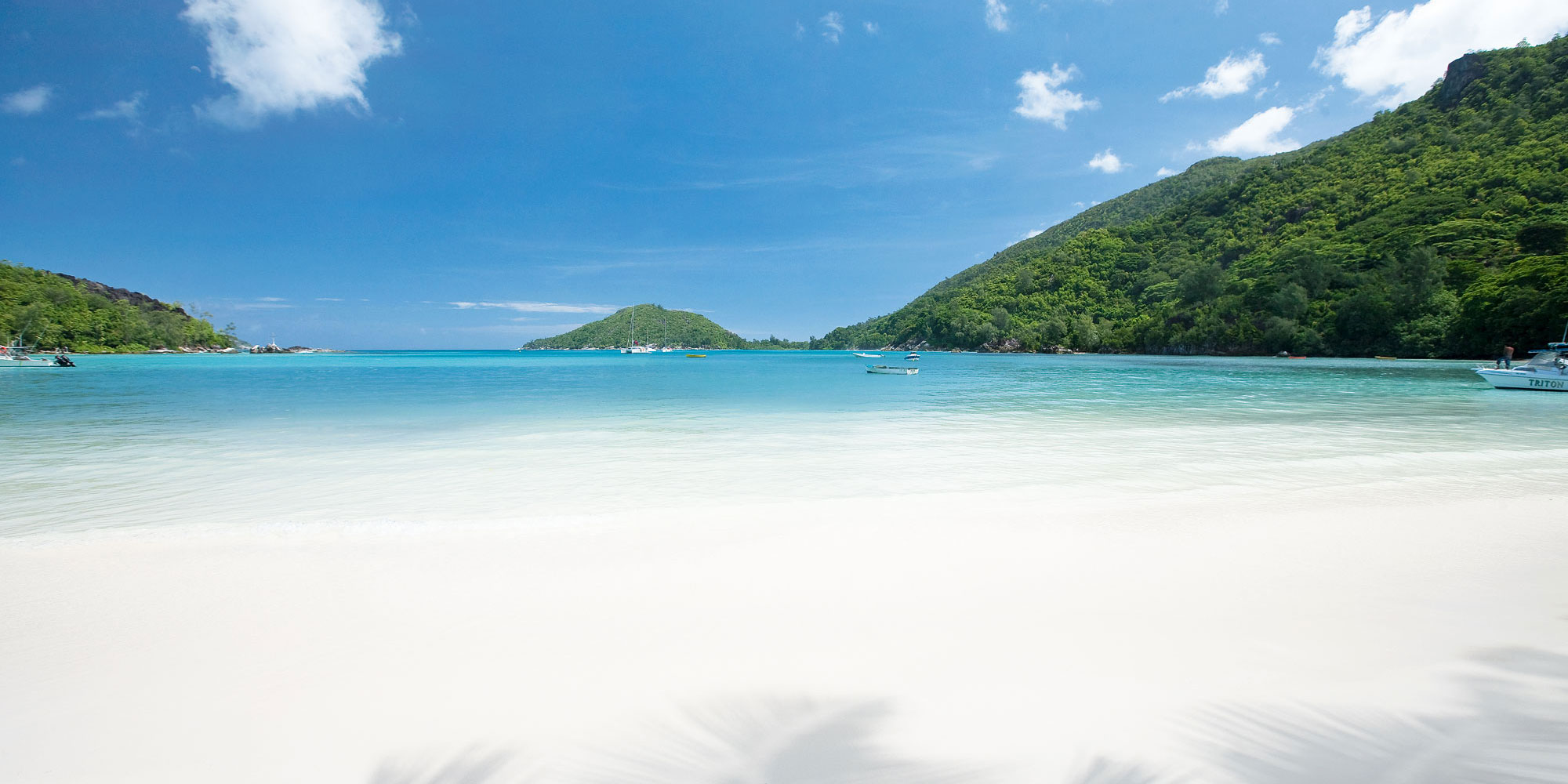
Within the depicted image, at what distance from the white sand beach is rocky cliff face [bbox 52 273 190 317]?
190 metres

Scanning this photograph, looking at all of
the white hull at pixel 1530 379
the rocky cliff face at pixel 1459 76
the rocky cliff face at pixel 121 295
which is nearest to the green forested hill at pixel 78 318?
the rocky cliff face at pixel 121 295

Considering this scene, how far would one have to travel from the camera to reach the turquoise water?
750cm

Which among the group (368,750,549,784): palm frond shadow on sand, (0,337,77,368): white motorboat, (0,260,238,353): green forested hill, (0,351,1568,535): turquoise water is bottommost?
(0,351,1568,535): turquoise water

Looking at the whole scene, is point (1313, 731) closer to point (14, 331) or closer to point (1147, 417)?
point (1147, 417)

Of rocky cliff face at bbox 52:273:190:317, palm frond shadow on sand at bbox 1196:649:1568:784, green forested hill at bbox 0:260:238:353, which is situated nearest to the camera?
palm frond shadow on sand at bbox 1196:649:1568:784

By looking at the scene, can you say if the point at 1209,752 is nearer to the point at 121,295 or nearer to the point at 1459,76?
the point at 1459,76

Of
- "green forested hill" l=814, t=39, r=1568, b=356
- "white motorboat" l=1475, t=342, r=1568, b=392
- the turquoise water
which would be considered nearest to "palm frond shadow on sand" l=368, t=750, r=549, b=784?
the turquoise water

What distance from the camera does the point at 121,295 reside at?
14862 centimetres

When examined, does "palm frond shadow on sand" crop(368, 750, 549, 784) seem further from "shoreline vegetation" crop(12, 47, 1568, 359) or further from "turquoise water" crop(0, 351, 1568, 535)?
"shoreline vegetation" crop(12, 47, 1568, 359)

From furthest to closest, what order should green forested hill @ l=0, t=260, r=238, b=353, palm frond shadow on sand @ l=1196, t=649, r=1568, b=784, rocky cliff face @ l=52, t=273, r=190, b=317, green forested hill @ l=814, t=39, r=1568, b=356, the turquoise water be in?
rocky cliff face @ l=52, t=273, r=190, b=317 < green forested hill @ l=0, t=260, r=238, b=353 < green forested hill @ l=814, t=39, r=1568, b=356 < the turquoise water < palm frond shadow on sand @ l=1196, t=649, r=1568, b=784

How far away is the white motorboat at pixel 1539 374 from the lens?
24453mm

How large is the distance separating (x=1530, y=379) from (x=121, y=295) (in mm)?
221605

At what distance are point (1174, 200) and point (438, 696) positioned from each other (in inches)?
7185

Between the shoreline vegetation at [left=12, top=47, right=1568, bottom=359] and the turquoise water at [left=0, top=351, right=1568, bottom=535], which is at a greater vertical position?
the shoreline vegetation at [left=12, top=47, right=1568, bottom=359]
